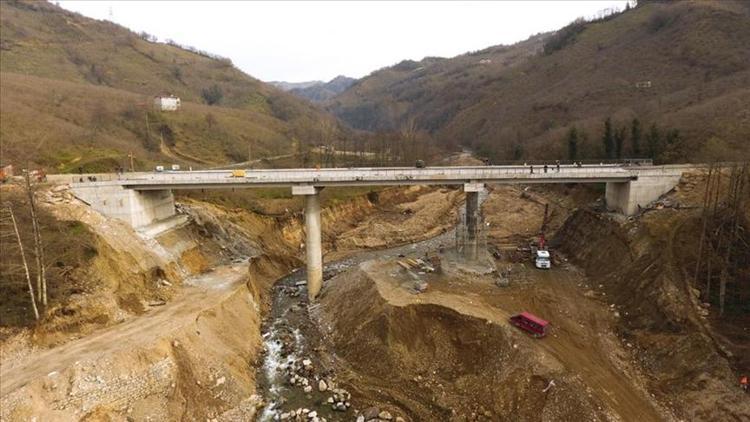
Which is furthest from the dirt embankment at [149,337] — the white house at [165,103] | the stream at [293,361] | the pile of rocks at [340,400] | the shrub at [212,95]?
the shrub at [212,95]

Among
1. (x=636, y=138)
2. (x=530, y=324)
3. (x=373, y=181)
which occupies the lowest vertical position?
(x=530, y=324)

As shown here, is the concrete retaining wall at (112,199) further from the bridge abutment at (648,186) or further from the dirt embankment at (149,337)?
the bridge abutment at (648,186)

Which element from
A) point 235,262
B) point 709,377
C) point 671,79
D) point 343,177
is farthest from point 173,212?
point 671,79

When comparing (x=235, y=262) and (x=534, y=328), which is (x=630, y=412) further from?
(x=235, y=262)

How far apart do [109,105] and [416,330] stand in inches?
4300

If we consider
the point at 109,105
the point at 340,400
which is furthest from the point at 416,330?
the point at 109,105

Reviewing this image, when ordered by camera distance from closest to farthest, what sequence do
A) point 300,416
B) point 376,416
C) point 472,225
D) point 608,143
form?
point 376,416, point 300,416, point 472,225, point 608,143

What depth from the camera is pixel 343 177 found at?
46375 mm

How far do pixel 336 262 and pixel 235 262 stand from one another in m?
14.1

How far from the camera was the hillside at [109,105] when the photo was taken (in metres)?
75.5

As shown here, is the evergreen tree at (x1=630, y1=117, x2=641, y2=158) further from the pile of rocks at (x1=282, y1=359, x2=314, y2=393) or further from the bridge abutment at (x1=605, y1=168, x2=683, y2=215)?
the pile of rocks at (x1=282, y1=359, x2=314, y2=393)

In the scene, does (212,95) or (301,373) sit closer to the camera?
(301,373)

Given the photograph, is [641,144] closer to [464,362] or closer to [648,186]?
[648,186]

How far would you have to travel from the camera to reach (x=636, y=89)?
11856 centimetres
